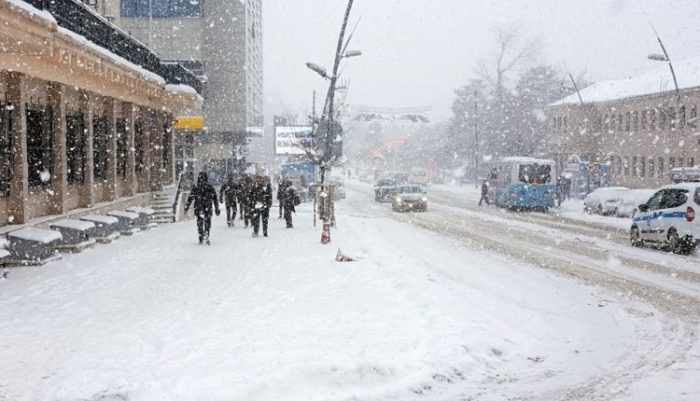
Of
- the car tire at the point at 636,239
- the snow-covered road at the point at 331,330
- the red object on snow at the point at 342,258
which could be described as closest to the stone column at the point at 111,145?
the snow-covered road at the point at 331,330

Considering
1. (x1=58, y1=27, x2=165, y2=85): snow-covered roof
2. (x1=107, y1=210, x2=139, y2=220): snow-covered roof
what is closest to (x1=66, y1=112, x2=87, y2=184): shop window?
(x1=107, y1=210, x2=139, y2=220): snow-covered roof

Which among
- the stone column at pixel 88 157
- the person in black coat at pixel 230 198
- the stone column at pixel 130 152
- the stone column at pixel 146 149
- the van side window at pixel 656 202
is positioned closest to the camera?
the van side window at pixel 656 202

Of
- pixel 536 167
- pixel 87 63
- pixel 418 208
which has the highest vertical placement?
pixel 87 63

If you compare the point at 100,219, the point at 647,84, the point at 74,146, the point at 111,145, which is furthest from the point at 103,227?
the point at 647,84

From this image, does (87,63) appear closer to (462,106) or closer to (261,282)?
(261,282)

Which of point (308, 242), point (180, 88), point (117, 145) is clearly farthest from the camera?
point (180, 88)

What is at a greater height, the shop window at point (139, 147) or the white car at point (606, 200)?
the shop window at point (139, 147)

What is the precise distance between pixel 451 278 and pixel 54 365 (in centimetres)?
818

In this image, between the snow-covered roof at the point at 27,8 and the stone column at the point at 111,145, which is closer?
the snow-covered roof at the point at 27,8

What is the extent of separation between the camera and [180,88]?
79.8 ft

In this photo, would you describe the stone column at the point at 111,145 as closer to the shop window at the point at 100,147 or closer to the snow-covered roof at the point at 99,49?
the shop window at the point at 100,147

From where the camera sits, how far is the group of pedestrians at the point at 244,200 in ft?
53.5

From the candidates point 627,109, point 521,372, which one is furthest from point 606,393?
point 627,109

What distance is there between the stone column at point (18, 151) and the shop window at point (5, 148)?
0.23 feet
